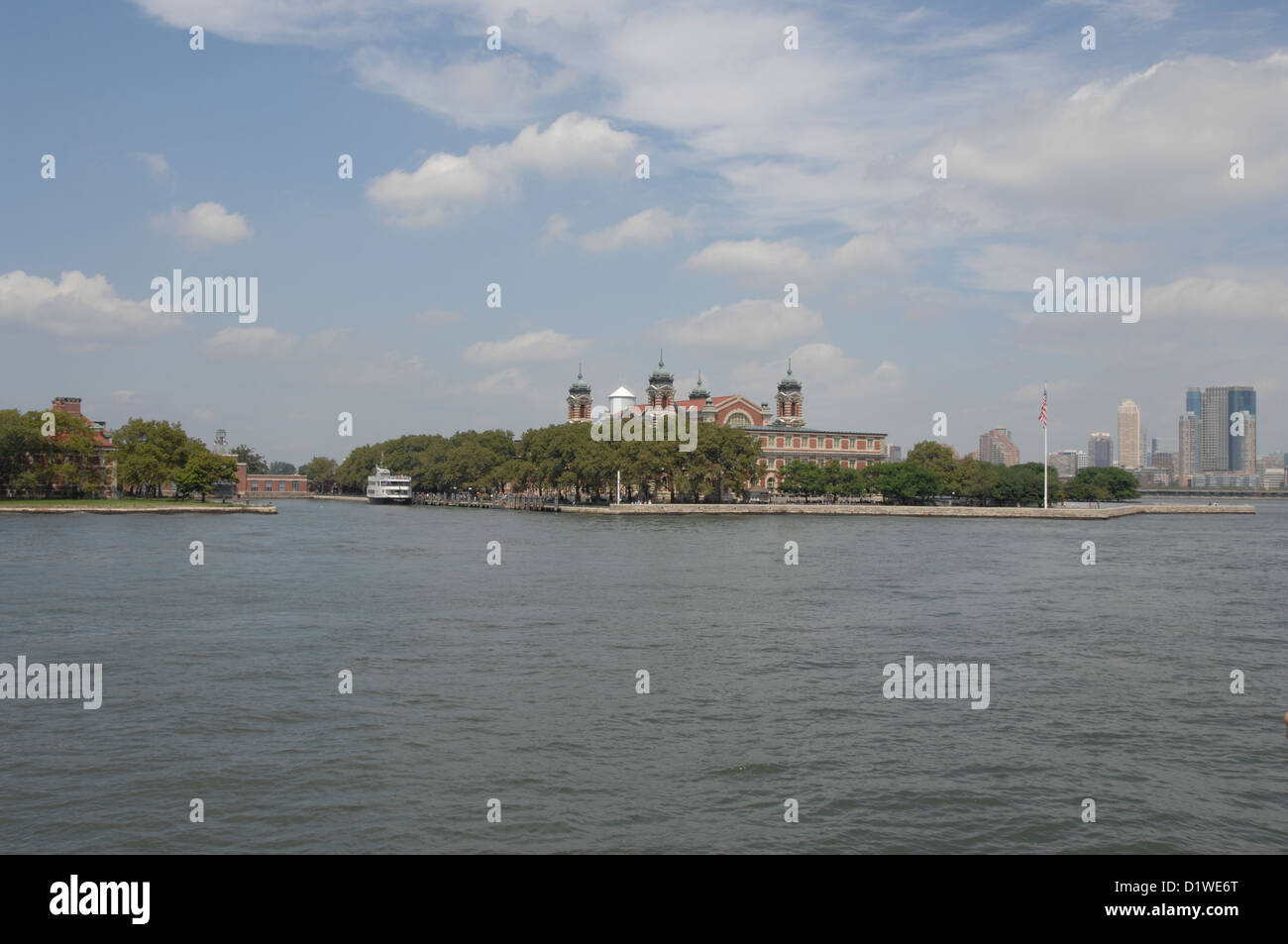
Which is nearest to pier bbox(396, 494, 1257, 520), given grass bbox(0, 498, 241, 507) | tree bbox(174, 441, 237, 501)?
tree bbox(174, 441, 237, 501)

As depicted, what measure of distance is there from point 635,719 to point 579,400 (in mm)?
151997

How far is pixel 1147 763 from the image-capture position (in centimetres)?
1627

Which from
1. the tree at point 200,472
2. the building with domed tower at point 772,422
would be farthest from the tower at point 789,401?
the tree at point 200,472

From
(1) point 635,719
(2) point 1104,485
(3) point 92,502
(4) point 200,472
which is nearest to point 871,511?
(2) point 1104,485

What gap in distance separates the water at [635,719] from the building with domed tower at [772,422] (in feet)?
360

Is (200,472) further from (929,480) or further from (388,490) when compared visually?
(929,480)

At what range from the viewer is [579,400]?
554 feet

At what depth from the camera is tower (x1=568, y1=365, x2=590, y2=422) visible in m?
168

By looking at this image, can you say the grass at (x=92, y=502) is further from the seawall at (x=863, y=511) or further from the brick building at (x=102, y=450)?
the seawall at (x=863, y=511)

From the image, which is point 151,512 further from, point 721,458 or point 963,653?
point 963,653

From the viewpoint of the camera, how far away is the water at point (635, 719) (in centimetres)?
1331
